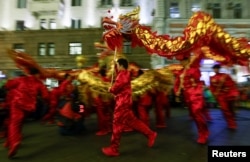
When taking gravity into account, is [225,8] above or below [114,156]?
above

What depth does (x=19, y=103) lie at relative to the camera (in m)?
5.94

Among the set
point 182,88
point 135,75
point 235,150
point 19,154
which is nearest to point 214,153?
point 235,150

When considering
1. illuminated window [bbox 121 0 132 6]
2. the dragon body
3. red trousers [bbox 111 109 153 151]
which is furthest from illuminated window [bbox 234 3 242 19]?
red trousers [bbox 111 109 153 151]

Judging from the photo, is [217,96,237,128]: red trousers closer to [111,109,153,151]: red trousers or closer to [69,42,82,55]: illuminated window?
[111,109,153,151]: red trousers

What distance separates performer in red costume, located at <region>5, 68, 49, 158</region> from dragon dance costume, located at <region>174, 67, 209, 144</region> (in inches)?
115

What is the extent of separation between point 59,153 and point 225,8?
78.2 feet

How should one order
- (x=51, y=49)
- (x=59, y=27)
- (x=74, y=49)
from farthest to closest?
1. (x=59, y=27)
2. (x=51, y=49)
3. (x=74, y=49)

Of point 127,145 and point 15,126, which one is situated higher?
point 15,126

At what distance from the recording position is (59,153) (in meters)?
6.12

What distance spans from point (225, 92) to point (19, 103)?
523cm

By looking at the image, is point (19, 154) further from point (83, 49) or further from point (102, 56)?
point (83, 49)

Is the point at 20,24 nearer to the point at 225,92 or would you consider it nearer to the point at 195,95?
the point at 225,92

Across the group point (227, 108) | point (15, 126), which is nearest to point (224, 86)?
point (227, 108)

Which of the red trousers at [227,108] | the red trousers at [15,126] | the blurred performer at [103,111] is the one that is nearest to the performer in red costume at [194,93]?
the red trousers at [227,108]
